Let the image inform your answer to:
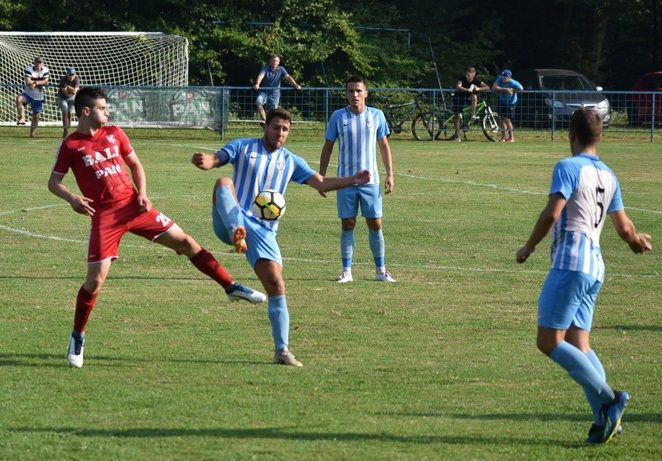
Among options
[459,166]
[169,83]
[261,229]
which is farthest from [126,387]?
[169,83]

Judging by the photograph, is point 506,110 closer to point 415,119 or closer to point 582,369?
point 415,119

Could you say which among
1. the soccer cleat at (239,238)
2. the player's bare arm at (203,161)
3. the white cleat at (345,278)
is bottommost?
the white cleat at (345,278)

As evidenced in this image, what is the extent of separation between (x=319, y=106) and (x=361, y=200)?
23.7m

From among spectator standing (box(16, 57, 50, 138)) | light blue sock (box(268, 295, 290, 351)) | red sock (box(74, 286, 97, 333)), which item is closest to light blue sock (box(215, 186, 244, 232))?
light blue sock (box(268, 295, 290, 351))

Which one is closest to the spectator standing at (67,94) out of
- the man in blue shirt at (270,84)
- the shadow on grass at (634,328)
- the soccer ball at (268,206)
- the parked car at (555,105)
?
the man in blue shirt at (270,84)

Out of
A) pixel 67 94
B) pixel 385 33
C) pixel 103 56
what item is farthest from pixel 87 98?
pixel 385 33

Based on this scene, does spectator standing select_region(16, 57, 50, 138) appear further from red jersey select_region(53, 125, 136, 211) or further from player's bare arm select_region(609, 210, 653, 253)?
player's bare arm select_region(609, 210, 653, 253)

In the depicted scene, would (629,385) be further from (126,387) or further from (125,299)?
(125,299)

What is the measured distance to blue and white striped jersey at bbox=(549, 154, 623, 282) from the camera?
638cm

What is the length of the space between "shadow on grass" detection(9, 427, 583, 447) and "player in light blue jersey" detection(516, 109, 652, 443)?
35 centimetres

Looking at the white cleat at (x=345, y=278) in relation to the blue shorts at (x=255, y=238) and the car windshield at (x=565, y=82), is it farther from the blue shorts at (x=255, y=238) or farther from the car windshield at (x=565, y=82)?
the car windshield at (x=565, y=82)

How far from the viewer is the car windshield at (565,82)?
39719mm

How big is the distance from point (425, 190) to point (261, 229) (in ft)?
41.8

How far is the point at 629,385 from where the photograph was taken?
313 inches
